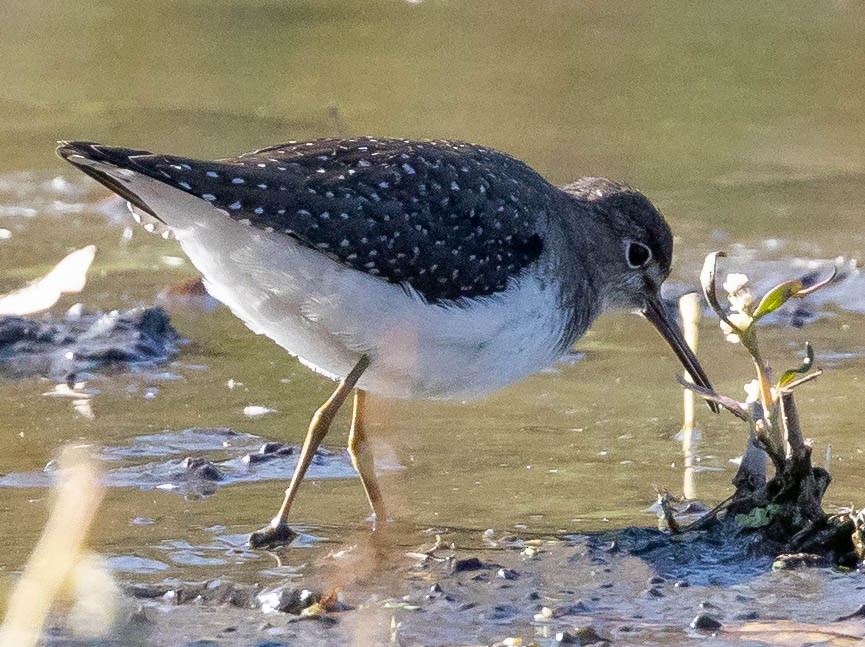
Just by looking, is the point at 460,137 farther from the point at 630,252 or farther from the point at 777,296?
the point at 777,296

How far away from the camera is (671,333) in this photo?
7.73 m

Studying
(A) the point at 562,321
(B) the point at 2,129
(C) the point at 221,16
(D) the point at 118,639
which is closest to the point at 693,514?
(A) the point at 562,321

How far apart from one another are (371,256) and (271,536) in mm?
1164

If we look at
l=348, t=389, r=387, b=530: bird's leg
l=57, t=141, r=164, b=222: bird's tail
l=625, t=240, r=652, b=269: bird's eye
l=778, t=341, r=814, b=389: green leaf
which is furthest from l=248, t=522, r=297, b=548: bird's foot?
l=625, t=240, r=652, b=269: bird's eye

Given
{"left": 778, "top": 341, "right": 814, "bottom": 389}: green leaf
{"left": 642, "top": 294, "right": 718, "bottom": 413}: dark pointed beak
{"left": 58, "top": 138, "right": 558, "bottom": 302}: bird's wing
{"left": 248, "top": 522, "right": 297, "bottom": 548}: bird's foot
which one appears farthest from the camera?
{"left": 642, "top": 294, "right": 718, "bottom": 413}: dark pointed beak

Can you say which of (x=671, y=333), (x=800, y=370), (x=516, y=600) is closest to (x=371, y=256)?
(x=516, y=600)

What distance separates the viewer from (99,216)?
1111cm

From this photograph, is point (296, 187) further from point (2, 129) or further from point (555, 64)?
point (555, 64)

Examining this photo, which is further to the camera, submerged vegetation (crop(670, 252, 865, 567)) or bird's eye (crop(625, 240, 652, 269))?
bird's eye (crop(625, 240, 652, 269))

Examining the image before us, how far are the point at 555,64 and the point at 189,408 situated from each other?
7.90m

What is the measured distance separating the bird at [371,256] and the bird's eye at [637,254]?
649 mm

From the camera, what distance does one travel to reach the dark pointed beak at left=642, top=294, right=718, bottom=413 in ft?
25.2

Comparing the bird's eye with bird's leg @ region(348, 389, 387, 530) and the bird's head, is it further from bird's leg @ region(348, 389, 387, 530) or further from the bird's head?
bird's leg @ region(348, 389, 387, 530)

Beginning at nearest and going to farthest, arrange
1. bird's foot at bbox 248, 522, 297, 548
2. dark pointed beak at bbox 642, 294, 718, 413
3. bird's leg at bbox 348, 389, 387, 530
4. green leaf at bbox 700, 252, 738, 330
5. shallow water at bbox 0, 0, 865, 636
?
green leaf at bbox 700, 252, 738, 330 < bird's foot at bbox 248, 522, 297, 548 < bird's leg at bbox 348, 389, 387, 530 < shallow water at bbox 0, 0, 865, 636 < dark pointed beak at bbox 642, 294, 718, 413
